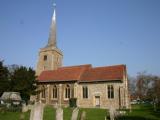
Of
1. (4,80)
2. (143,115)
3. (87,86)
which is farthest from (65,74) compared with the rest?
(143,115)

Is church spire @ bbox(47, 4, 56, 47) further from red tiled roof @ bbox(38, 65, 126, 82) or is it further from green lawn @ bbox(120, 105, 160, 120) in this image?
green lawn @ bbox(120, 105, 160, 120)

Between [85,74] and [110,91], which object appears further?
[85,74]

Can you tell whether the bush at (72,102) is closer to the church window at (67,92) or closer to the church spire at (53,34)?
the church window at (67,92)

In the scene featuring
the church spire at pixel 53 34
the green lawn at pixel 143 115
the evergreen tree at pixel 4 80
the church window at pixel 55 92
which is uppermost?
the church spire at pixel 53 34

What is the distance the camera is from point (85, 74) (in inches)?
1650

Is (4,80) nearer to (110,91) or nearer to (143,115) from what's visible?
(110,91)

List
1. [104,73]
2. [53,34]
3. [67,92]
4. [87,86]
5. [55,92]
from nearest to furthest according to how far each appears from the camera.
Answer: [87,86], [104,73], [67,92], [55,92], [53,34]

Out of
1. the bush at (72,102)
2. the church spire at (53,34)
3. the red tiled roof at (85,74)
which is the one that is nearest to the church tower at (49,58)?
the church spire at (53,34)

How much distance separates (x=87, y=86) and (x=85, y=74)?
9.60ft

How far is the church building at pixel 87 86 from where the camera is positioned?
1447 inches

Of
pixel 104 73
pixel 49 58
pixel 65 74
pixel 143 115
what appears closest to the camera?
pixel 143 115

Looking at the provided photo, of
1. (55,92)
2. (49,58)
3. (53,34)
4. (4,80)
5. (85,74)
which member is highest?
(53,34)

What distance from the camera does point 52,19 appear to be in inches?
2419

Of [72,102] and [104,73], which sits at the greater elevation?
[104,73]
